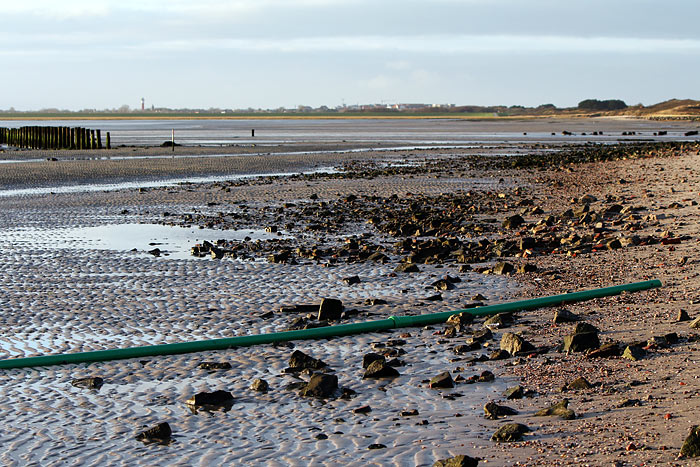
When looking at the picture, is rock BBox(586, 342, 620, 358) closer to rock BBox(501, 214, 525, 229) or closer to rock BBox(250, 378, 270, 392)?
rock BBox(250, 378, 270, 392)

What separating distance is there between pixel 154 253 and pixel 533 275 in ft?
22.5

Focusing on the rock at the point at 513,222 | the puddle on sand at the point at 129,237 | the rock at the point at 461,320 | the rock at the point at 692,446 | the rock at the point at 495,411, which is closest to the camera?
the rock at the point at 692,446

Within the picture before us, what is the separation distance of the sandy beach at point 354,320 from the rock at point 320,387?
0.09 meters

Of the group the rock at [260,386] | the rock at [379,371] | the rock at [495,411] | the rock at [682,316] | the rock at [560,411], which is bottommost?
the rock at [260,386]

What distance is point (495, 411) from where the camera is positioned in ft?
21.3

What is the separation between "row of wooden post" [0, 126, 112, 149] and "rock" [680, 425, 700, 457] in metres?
54.0

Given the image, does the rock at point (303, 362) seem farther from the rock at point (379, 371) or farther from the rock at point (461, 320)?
the rock at point (461, 320)

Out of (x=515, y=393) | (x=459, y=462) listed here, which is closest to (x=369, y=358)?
(x=515, y=393)

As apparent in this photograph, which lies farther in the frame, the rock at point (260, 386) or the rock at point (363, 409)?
the rock at point (260, 386)

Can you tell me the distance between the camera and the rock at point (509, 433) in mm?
5922

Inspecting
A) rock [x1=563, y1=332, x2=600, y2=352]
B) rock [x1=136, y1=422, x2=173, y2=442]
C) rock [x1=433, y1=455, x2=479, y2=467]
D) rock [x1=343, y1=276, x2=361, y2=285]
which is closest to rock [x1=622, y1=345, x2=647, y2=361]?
rock [x1=563, y1=332, x2=600, y2=352]

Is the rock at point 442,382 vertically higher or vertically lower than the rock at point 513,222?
lower

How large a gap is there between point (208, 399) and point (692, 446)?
3.87 meters

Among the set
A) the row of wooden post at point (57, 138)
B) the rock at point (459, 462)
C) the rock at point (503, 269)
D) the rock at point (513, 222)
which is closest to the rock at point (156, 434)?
the rock at point (459, 462)
